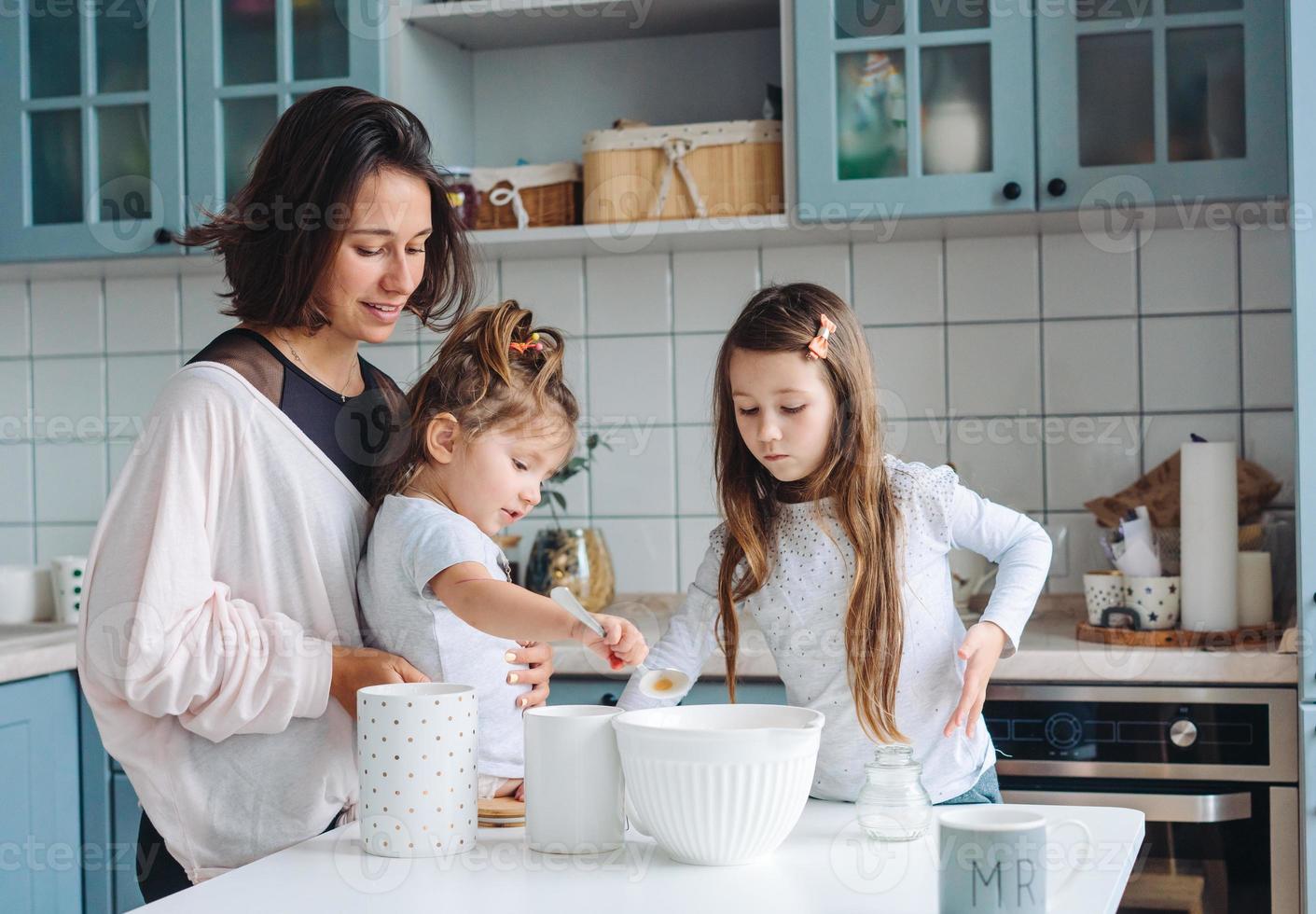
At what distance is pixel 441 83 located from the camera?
2.48 m

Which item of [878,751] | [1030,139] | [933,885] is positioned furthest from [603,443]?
[933,885]

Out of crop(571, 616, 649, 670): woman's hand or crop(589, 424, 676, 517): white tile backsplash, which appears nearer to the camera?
crop(571, 616, 649, 670): woman's hand

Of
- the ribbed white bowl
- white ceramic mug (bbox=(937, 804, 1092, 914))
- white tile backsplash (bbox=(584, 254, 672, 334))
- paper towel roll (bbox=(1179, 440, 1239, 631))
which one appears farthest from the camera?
white tile backsplash (bbox=(584, 254, 672, 334))

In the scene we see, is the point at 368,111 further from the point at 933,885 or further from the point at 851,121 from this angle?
the point at 851,121

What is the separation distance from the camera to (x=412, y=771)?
3.23ft

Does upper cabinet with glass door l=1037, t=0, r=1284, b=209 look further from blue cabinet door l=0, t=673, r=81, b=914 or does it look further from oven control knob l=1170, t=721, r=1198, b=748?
blue cabinet door l=0, t=673, r=81, b=914

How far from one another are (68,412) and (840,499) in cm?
196

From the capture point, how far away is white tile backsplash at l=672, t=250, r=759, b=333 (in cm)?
251

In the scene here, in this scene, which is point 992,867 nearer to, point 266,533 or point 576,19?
point 266,533

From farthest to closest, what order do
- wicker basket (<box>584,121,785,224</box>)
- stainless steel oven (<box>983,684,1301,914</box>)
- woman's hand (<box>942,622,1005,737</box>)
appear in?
wicker basket (<box>584,121,785,224</box>), stainless steel oven (<box>983,684,1301,914</box>), woman's hand (<box>942,622,1005,737</box>)

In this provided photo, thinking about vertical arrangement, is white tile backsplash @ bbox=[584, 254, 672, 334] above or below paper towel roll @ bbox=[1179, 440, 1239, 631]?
above

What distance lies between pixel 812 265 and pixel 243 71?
3.62ft

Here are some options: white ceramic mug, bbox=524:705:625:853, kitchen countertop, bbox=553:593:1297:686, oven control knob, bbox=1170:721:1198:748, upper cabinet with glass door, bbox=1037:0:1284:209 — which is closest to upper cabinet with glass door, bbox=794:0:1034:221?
upper cabinet with glass door, bbox=1037:0:1284:209

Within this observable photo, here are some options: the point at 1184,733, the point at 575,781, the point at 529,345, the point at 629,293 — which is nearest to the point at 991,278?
the point at 629,293
